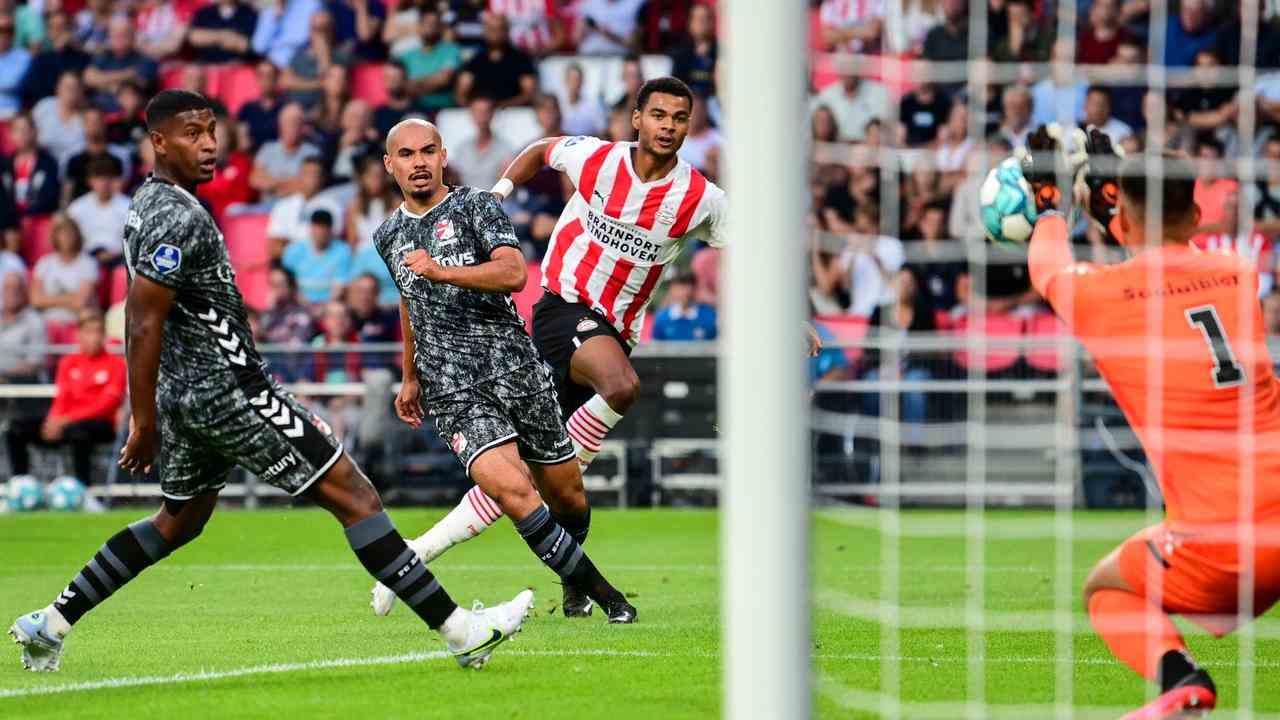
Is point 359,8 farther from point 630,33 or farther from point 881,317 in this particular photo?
point 881,317

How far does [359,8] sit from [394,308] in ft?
13.8

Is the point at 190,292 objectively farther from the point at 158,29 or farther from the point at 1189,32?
the point at 158,29

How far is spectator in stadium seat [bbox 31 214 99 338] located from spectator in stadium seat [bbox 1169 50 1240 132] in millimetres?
9517

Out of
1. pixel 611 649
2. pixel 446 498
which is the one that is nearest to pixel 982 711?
pixel 611 649

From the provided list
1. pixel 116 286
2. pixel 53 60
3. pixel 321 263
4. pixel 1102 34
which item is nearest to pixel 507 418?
pixel 1102 34

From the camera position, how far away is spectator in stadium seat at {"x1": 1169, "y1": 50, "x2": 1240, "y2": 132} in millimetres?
15289

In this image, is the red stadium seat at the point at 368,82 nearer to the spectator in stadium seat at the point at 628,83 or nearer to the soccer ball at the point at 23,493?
the spectator in stadium seat at the point at 628,83

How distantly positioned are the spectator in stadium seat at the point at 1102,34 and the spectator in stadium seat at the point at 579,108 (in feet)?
14.8

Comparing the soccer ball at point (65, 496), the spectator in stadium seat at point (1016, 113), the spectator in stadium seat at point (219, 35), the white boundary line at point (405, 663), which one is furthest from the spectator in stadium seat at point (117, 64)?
the white boundary line at point (405, 663)

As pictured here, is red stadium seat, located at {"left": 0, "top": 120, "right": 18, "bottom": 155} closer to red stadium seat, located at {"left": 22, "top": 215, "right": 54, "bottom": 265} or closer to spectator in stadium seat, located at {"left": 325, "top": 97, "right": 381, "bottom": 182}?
red stadium seat, located at {"left": 22, "top": 215, "right": 54, "bottom": 265}

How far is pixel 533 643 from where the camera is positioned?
7.50 meters

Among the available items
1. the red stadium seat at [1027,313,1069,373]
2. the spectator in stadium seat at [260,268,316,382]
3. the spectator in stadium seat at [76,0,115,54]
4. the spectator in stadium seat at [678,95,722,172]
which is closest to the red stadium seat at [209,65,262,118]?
the spectator in stadium seat at [76,0,115,54]

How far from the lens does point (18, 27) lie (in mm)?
19797

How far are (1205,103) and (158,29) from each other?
10276 mm
